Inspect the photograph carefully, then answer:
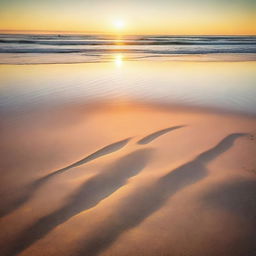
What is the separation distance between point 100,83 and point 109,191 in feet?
18.4

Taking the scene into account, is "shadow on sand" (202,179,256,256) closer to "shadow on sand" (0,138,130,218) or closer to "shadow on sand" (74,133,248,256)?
→ "shadow on sand" (74,133,248,256)

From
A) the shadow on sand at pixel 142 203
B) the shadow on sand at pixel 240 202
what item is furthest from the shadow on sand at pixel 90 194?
the shadow on sand at pixel 240 202

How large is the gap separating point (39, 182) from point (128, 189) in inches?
36.5

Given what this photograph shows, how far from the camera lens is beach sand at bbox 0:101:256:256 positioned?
1.77 metres

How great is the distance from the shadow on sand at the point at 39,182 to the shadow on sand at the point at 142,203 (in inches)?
31.1

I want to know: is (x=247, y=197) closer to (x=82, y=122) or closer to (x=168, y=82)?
(x=82, y=122)

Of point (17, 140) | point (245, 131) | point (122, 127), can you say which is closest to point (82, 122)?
point (122, 127)

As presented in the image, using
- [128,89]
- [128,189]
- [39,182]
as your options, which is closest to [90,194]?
[128,189]

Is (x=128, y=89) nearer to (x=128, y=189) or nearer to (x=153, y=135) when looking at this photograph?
(x=153, y=135)

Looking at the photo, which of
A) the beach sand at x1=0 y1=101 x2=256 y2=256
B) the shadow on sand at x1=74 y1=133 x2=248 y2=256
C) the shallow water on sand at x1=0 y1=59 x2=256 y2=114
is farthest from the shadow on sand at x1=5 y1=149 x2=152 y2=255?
the shallow water on sand at x1=0 y1=59 x2=256 y2=114

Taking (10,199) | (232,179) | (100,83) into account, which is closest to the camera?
(10,199)

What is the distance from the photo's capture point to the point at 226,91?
260 inches

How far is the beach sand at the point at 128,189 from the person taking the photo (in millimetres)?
1771

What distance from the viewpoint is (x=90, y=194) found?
2234 mm
